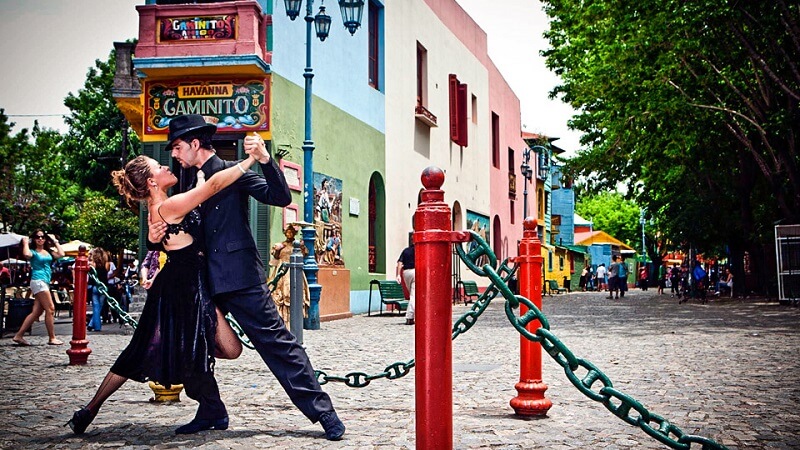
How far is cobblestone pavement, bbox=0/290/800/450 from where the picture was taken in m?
5.28

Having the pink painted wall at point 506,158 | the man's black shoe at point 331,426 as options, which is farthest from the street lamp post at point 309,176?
the pink painted wall at point 506,158

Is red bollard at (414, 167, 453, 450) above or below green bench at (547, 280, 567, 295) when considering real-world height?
below

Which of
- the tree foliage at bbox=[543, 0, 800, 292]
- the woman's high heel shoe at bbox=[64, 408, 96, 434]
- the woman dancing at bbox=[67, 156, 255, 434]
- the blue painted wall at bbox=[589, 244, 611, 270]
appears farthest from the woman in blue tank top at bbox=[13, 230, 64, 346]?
the blue painted wall at bbox=[589, 244, 611, 270]

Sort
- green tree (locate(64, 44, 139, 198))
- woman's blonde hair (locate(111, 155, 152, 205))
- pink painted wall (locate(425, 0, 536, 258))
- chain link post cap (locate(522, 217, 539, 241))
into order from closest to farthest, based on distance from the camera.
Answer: woman's blonde hair (locate(111, 155, 152, 205)) → chain link post cap (locate(522, 217, 539, 241)) → pink painted wall (locate(425, 0, 536, 258)) → green tree (locate(64, 44, 139, 198))

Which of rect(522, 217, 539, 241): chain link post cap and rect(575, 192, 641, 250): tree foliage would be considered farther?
rect(575, 192, 641, 250): tree foliage

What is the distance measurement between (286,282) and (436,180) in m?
12.3

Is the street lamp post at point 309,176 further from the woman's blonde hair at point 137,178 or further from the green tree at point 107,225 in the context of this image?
the green tree at point 107,225

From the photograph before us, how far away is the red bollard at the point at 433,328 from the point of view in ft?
11.7

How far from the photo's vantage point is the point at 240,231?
524 centimetres

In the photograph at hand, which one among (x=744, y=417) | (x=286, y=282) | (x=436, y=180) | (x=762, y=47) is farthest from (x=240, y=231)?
(x=762, y=47)

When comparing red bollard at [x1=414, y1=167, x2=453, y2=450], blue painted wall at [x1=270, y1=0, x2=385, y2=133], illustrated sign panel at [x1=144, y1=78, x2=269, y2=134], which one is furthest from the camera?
blue painted wall at [x1=270, y1=0, x2=385, y2=133]

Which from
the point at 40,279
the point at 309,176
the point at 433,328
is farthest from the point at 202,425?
the point at 309,176

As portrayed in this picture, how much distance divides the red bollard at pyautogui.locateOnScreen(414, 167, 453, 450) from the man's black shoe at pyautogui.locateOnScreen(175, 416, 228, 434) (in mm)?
2287

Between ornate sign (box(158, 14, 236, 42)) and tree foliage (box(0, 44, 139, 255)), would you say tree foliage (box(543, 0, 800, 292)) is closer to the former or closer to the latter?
ornate sign (box(158, 14, 236, 42))
